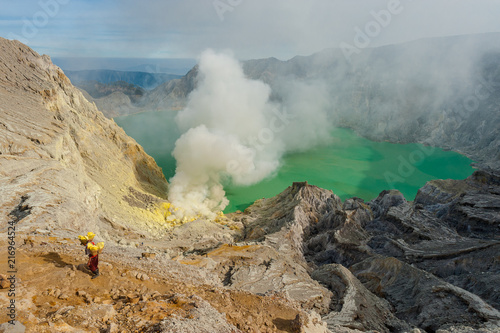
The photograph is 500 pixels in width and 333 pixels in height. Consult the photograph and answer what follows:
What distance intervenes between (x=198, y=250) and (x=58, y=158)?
8.16 meters

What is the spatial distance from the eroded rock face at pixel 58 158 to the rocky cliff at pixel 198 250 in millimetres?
83

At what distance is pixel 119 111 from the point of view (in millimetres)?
77375

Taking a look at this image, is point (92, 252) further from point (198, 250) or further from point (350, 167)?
point (350, 167)

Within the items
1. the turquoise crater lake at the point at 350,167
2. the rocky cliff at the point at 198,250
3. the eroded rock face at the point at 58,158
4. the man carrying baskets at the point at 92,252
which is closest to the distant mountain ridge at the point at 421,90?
the turquoise crater lake at the point at 350,167

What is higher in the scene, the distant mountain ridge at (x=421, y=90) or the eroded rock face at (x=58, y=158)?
the distant mountain ridge at (x=421, y=90)

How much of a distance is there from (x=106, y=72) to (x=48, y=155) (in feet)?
426

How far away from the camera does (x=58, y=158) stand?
13922 millimetres

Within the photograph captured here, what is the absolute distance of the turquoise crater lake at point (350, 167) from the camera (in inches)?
1228

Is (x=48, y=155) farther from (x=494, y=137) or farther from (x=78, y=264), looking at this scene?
(x=494, y=137)

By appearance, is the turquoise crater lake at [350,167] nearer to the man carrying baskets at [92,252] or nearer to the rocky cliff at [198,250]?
the rocky cliff at [198,250]

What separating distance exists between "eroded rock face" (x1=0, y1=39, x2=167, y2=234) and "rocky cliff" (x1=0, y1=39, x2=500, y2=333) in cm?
8

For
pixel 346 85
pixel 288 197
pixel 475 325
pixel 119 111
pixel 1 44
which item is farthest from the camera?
pixel 119 111

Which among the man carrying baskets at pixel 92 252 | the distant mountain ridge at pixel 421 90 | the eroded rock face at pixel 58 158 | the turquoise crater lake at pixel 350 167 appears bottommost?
the man carrying baskets at pixel 92 252

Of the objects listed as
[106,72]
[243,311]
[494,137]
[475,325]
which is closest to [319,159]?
[494,137]
